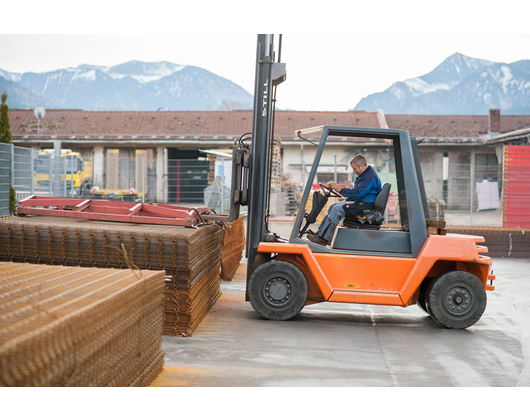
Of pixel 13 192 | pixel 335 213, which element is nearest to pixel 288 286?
pixel 335 213

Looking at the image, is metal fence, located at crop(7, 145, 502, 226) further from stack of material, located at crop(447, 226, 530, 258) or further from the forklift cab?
the forklift cab

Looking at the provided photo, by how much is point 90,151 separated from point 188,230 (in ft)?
92.4

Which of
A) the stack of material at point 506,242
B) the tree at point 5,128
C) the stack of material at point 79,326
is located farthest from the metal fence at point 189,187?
the stack of material at point 79,326

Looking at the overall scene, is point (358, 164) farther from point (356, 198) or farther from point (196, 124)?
point (196, 124)

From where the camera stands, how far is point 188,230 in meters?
6.64

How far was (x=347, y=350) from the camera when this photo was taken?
228 inches

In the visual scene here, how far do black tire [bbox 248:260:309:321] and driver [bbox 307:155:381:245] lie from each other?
0.58 meters

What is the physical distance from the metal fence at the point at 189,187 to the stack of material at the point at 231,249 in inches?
167

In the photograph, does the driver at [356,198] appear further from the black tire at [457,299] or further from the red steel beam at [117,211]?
the red steel beam at [117,211]

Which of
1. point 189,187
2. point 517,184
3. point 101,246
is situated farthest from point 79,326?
point 189,187

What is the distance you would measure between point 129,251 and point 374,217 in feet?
9.36

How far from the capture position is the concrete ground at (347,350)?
4797 mm

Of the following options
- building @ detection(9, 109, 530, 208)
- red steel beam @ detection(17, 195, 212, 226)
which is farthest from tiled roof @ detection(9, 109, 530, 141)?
red steel beam @ detection(17, 195, 212, 226)

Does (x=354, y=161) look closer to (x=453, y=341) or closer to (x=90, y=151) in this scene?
(x=453, y=341)
